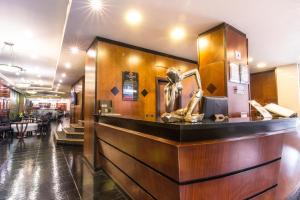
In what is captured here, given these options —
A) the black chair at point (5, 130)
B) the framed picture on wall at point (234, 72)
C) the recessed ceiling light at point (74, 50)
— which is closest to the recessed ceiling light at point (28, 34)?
the recessed ceiling light at point (74, 50)

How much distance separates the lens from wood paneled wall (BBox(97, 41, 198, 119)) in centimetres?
388

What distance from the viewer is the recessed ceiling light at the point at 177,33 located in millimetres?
3649

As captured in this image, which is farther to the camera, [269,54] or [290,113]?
[269,54]

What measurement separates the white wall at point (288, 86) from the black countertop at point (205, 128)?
5.93 m

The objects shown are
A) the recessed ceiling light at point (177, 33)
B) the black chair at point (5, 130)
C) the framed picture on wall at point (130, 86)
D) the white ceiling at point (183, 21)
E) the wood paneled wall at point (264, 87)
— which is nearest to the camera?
→ the white ceiling at point (183, 21)

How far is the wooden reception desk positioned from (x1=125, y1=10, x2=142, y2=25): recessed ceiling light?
2.00 m

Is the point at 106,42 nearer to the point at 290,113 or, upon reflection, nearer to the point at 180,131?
the point at 180,131

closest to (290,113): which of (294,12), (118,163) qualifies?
(294,12)

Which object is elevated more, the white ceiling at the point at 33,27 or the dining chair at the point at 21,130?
the white ceiling at the point at 33,27

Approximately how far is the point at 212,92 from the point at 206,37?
49.4 inches

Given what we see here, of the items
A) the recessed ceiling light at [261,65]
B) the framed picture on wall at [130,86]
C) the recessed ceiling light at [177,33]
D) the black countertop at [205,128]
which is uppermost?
the recessed ceiling light at [177,33]

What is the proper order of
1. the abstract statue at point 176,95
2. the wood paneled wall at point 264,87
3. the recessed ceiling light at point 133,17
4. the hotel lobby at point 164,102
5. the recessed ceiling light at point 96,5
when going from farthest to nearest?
the wood paneled wall at point 264,87 < the recessed ceiling light at point 133,17 < the recessed ceiling light at point 96,5 < the abstract statue at point 176,95 < the hotel lobby at point 164,102

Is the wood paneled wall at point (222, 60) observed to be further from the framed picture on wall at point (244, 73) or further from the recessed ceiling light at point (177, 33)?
the recessed ceiling light at point (177, 33)

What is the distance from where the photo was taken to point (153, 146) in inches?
64.7
